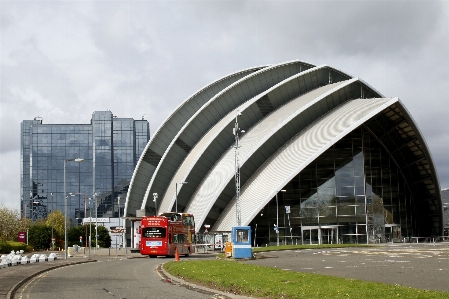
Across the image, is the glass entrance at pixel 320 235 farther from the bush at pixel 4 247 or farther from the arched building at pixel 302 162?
the bush at pixel 4 247

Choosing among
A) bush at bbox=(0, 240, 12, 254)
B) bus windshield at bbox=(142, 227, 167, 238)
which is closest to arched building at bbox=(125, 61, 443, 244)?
bus windshield at bbox=(142, 227, 167, 238)

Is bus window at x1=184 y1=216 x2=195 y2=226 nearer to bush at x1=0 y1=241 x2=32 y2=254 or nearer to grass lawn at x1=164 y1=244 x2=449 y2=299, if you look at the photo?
bush at x1=0 y1=241 x2=32 y2=254

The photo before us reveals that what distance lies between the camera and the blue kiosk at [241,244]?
136ft

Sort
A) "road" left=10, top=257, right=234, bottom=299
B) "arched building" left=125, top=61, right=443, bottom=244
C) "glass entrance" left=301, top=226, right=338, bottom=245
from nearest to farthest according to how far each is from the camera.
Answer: "road" left=10, top=257, right=234, bottom=299 → "arched building" left=125, top=61, right=443, bottom=244 → "glass entrance" left=301, top=226, right=338, bottom=245

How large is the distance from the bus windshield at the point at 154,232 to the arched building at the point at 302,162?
18.0 meters

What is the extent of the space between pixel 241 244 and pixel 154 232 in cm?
1225

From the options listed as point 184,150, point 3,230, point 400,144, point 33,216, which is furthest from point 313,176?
point 33,216

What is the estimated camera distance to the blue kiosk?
4141 cm

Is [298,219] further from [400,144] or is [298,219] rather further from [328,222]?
[400,144]

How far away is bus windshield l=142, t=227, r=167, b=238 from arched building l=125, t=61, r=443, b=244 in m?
18.0

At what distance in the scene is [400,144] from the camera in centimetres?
7825

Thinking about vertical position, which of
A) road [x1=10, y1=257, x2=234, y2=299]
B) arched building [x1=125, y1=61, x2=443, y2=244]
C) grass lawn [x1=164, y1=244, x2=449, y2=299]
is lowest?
road [x1=10, y1=257, x2=234, y2=299]

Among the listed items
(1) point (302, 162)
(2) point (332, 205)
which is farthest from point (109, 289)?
(2) point (332, 205)

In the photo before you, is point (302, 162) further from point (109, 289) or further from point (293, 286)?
point (293, 286)
